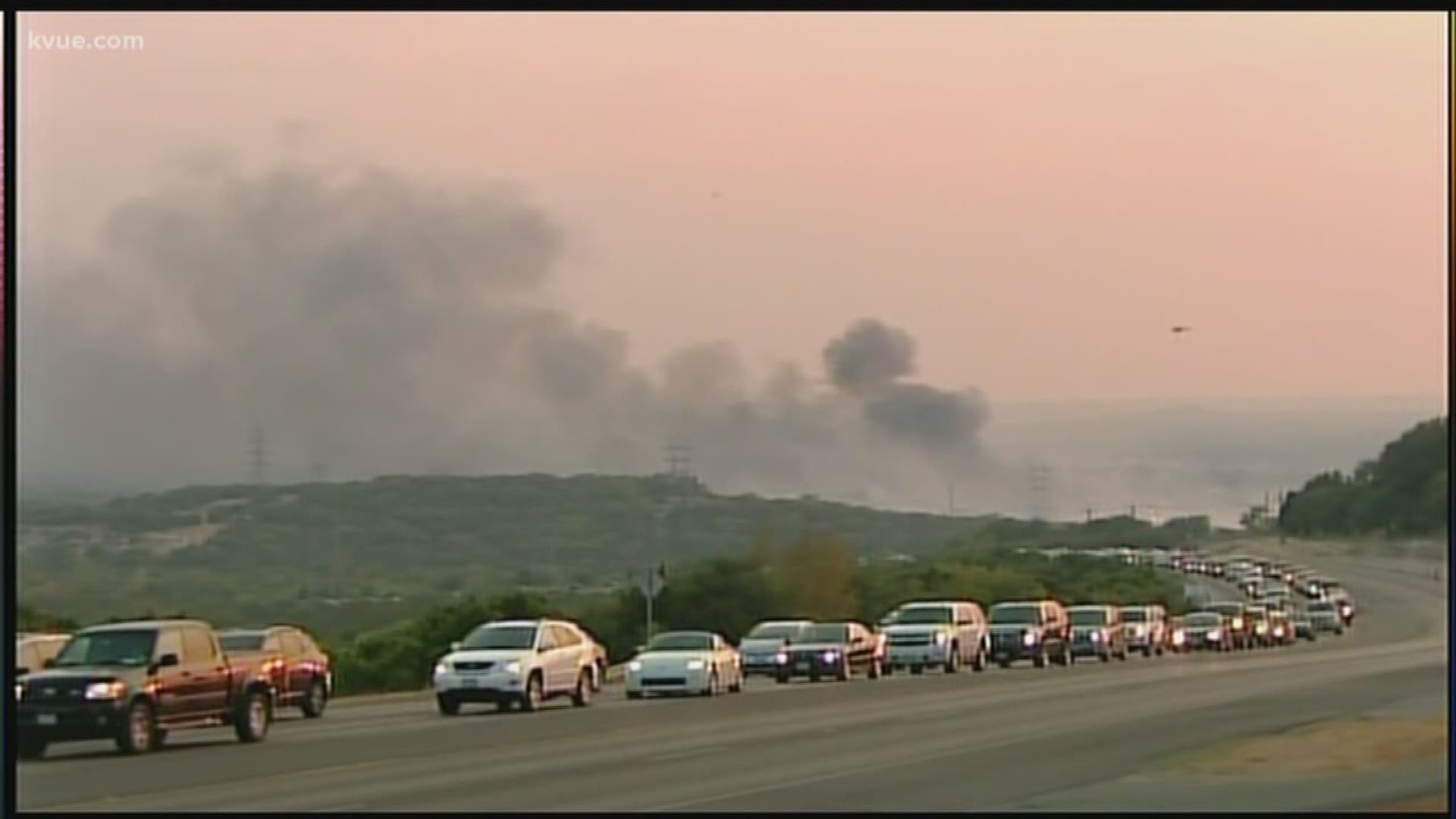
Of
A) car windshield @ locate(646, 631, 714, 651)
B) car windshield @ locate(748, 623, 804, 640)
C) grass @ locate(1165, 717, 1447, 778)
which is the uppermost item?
car windshield @ locate(748, 623, 804, 640)

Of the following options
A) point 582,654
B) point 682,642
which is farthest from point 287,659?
point 582,654

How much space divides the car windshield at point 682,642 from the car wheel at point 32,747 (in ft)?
19.6

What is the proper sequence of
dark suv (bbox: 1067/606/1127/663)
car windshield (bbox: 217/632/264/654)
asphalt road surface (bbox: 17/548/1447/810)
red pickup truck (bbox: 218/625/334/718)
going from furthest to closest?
1. dark suv (bbox: 1067/606/1127/663)
2. car windshield (bbox: 217/632/264/654)
3. red pickup truck (bbox: 218/625/334/718)
4. asphalt road surface (bbox: 17/548/1447/810)

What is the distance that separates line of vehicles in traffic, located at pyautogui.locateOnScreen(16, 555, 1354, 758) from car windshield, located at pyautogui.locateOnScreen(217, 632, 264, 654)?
0.8 inches

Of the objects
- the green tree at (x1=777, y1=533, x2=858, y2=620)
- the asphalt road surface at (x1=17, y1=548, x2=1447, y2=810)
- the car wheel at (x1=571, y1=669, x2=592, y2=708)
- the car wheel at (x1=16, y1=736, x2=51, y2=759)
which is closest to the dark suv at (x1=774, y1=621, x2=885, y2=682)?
the asphalt road surface at (x1=17, y1=548, x2=1447, y2=810)

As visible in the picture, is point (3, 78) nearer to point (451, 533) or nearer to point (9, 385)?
point (9, 385)

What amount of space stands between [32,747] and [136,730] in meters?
1.22

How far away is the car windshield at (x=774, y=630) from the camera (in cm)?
2625

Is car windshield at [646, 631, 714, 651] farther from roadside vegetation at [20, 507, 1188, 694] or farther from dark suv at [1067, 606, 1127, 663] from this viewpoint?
dark suv at [1067, 606, 1127, 663]

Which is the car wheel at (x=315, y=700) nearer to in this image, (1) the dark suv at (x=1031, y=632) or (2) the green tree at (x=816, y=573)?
(2) the green tree at (x=816, y=573)

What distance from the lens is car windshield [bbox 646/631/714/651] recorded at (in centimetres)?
2667

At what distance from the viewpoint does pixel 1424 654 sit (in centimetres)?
2683

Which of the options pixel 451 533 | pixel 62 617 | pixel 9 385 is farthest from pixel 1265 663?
pixel 9 385

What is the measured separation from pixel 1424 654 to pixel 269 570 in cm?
1160
